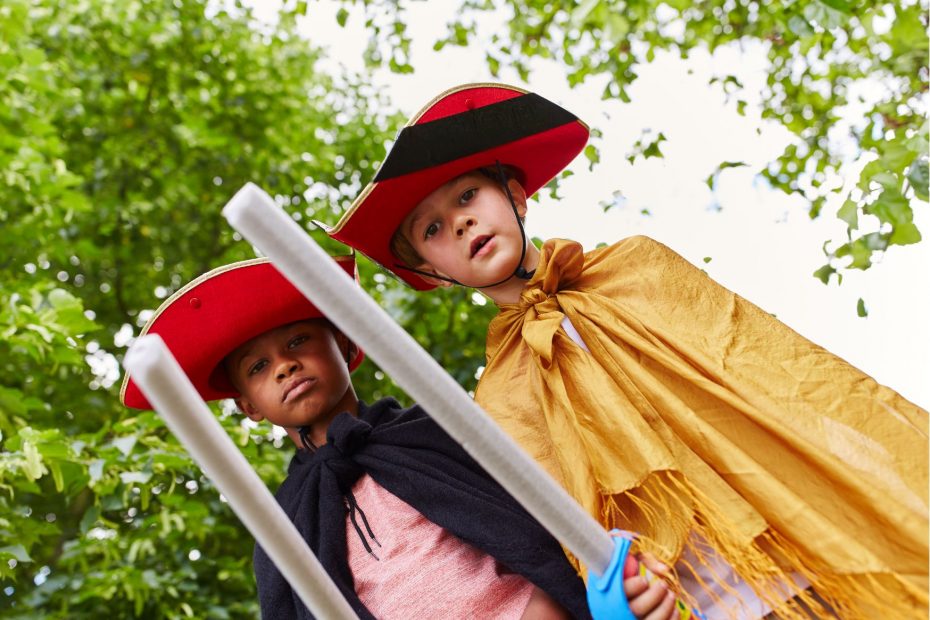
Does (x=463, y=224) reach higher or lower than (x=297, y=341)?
lower

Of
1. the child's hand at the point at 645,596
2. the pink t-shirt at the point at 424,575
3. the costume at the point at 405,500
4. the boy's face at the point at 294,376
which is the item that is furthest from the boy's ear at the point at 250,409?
the child's hand at the point at 645,596

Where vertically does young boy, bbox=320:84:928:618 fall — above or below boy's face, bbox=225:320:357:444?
below

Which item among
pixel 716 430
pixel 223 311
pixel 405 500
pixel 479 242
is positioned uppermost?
pixel 223 311

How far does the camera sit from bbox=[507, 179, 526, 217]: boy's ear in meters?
1.58

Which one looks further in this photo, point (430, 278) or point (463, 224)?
point (430, 278)

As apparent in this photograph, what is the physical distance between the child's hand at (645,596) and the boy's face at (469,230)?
0.58 m

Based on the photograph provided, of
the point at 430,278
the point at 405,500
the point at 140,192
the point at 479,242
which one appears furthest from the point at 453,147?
the point at 140,192

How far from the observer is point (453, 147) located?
1.46m

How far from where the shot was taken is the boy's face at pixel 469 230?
147 cm

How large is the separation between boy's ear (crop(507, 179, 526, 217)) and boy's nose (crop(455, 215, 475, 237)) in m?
0.12

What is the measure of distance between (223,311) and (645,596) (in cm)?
90

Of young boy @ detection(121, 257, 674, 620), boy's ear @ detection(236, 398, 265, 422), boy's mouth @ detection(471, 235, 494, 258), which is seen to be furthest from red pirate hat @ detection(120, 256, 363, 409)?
boy's mouth @ detection(471, 235, 494, 258)

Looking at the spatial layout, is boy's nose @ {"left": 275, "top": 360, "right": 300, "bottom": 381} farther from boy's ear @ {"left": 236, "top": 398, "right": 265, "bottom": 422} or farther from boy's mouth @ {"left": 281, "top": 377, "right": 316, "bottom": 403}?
boy's ear @ {"left": 236, "top": 398, "right": 265, "bottom": 422}

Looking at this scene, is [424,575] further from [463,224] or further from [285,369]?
[463,224]
